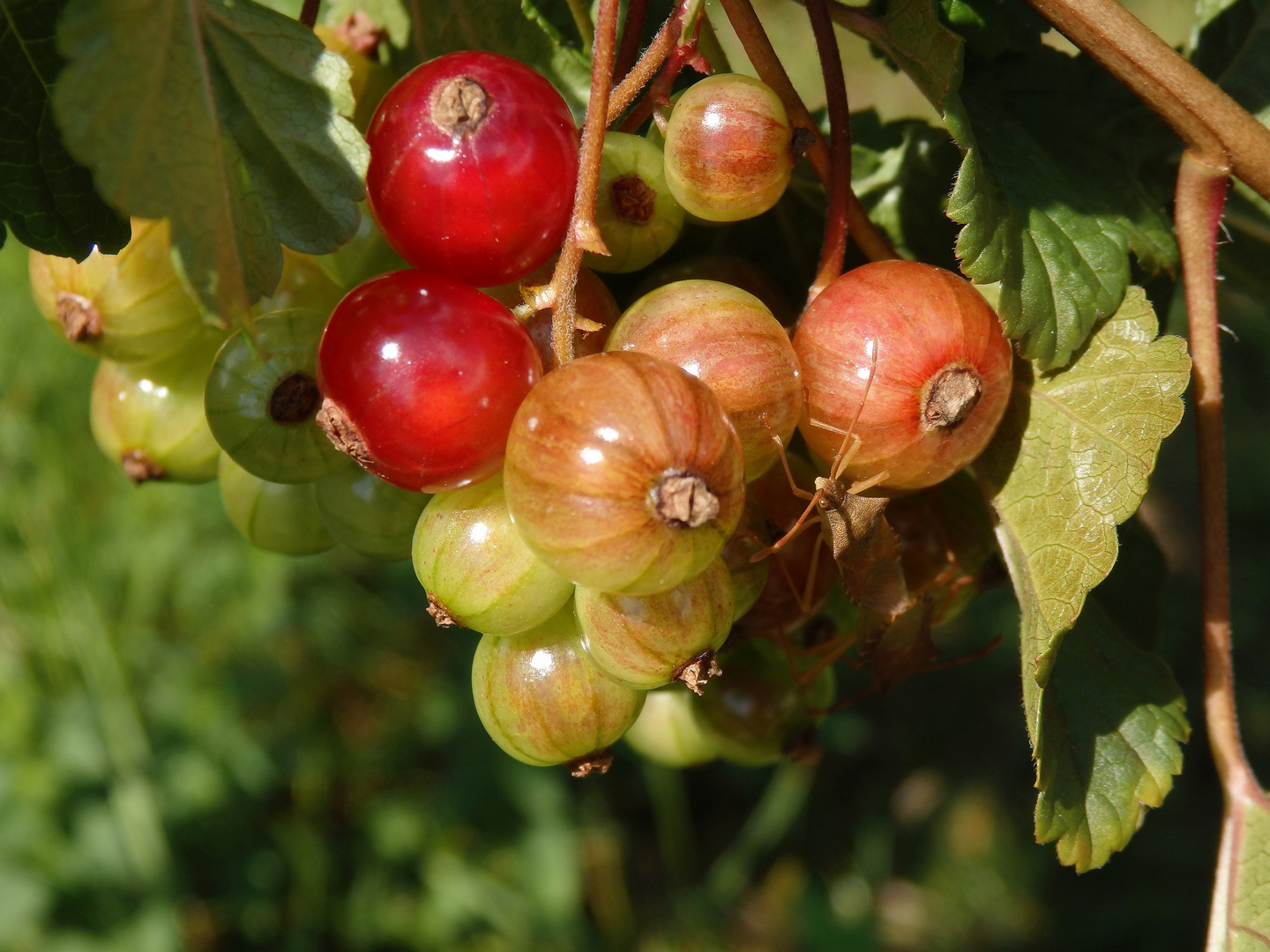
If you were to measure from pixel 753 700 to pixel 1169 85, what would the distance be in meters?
0.59

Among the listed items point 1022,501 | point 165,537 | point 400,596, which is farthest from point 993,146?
point 165,537

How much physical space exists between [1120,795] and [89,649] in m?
1.98

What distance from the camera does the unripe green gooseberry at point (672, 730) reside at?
1.02m

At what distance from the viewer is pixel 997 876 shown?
2.56m

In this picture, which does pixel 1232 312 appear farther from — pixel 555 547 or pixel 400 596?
pixel 555 547

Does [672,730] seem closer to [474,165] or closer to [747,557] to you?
[747,557]

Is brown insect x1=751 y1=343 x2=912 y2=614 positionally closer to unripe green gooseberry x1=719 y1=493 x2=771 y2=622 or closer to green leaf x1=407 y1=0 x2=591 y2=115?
unripe green gooseberry x1=719 y1=493 x2=771 y2=622

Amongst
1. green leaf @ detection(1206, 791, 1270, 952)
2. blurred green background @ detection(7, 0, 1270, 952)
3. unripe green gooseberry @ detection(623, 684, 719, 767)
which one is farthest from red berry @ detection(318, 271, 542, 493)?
blurred green background @ detection(7, 0, 1270, 952)

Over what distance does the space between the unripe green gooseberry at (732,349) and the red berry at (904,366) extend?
3cm

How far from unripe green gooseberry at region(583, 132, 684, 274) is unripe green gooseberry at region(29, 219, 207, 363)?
368 mm

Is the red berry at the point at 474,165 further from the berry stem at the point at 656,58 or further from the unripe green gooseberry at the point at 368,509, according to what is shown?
the unripe green gooseberry at the point at 368,509

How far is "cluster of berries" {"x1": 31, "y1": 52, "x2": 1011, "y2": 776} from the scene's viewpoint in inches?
23.4

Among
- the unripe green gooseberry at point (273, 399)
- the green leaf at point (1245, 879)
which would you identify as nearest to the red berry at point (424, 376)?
the unripe green gooseberry at point (273, 399)

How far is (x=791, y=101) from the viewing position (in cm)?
73
